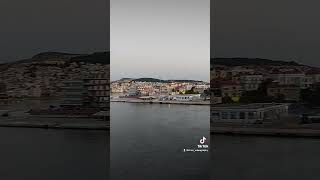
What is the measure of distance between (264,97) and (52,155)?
108 inches

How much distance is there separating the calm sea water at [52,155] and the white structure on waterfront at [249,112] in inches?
63.0

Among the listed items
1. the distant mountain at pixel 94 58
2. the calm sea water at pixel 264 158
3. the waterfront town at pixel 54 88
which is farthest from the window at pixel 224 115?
the distant mountain at pixel 94 58

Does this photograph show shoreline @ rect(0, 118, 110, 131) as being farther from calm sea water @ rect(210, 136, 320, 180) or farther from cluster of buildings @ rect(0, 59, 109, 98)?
calm sea water @ rect(210, 136, 320, 180)

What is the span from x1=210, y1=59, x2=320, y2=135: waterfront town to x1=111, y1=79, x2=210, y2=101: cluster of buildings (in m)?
0.24

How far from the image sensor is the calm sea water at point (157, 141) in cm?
537

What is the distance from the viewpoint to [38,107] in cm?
446

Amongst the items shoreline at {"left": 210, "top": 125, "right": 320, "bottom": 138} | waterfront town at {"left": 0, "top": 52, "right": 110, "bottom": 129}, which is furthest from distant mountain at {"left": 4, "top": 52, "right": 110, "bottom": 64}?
shoreline at {"left": 210, "top": 125, "right": 320, "bottom": 138}

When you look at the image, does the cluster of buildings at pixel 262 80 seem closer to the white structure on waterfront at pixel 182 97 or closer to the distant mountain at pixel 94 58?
the white structure on waterfront at pixel 182 97

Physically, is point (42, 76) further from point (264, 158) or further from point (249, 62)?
point (264, 158)

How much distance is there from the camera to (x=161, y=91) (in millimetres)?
6023

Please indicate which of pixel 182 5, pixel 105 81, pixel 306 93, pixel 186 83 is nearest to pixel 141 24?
pixel 182 5

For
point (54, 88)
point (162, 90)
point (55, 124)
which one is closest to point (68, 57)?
point (54, 88)

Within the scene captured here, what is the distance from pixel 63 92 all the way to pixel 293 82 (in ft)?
9.22

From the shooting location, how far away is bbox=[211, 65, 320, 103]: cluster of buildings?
504 cm
